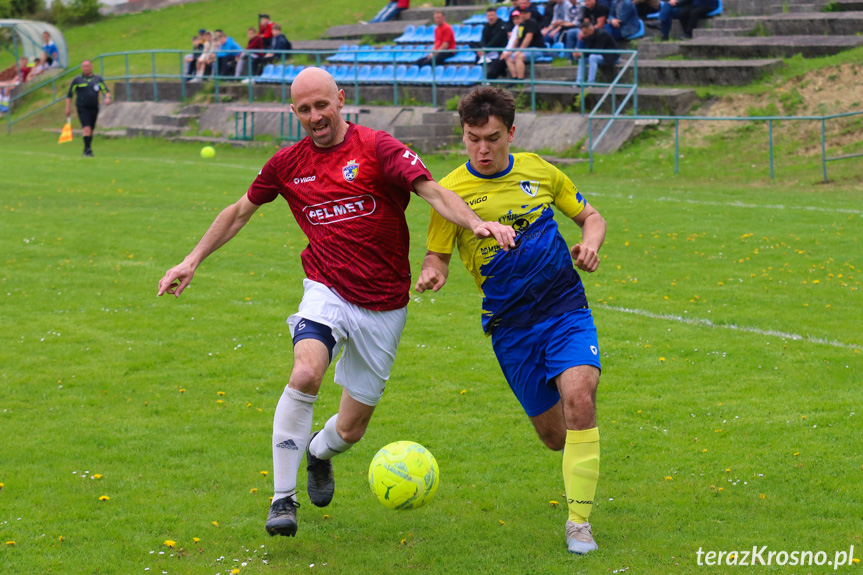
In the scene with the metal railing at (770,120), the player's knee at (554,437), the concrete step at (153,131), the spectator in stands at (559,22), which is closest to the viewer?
the player's knee at (554,437)

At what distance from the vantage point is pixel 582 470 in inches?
186

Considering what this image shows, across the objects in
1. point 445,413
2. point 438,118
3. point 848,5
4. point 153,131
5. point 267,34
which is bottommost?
point 153,131

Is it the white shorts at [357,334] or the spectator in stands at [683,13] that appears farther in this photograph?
the spectator in stands at [683,13]

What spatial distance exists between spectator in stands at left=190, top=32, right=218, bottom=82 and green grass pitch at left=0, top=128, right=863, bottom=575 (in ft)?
65.2

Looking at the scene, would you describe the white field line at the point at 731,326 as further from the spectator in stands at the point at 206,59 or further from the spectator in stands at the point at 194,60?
the spectator in stands at the point at 194,60

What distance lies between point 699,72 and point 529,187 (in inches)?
772

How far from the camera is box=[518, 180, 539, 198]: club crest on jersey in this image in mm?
5027

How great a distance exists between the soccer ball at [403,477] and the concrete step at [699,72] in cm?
1998

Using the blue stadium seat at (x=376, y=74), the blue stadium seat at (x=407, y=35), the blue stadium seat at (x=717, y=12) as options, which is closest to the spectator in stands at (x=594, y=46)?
the blue stadium seat at (x=717, y=12)

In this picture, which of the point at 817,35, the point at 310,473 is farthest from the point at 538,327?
the point at 817,35

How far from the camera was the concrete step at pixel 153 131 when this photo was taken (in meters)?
31.1

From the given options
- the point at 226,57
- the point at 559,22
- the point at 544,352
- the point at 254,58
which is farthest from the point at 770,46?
the point at 544,352

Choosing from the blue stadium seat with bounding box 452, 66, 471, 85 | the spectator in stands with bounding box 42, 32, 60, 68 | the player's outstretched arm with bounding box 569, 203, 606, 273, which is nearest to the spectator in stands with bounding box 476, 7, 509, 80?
the blue stadium seat with bounding box 452, 66, 471, 85

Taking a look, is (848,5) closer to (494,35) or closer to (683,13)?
(683,13)
